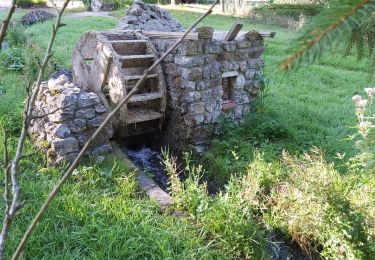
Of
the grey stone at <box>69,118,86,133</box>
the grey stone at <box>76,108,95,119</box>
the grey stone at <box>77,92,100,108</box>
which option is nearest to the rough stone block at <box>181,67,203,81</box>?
the grey stone at <box>77,92,100,108</box>

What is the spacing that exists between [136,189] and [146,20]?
4682mm

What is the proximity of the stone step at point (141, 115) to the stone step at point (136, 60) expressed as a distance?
26.4 inches

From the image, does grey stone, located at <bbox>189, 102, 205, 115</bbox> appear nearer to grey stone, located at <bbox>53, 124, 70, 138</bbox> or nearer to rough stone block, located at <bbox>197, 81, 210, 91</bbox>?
rough stone block, located at <bbox>197, 81, 210, 91</bbox>

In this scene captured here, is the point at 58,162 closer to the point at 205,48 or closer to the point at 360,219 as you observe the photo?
the point at 205,48

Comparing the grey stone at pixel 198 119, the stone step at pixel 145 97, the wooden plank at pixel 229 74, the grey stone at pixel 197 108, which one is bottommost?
the grey stone at pixel 198 119

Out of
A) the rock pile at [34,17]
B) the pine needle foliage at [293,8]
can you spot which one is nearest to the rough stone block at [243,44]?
the pine needle foliage at [293,8]

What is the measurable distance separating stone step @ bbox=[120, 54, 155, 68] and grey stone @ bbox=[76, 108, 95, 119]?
1.11 metres

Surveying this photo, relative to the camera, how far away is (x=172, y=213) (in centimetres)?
393

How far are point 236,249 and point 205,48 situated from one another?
2959 mm

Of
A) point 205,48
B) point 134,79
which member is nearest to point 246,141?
point 205,48

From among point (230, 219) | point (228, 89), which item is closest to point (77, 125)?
point (230, 219)

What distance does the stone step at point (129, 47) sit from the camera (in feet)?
19.0

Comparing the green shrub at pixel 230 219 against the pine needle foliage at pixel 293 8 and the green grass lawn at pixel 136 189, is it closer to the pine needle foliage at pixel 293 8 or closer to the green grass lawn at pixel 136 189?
the green grass lawn at pixel 136 189

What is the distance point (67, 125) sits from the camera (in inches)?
181
